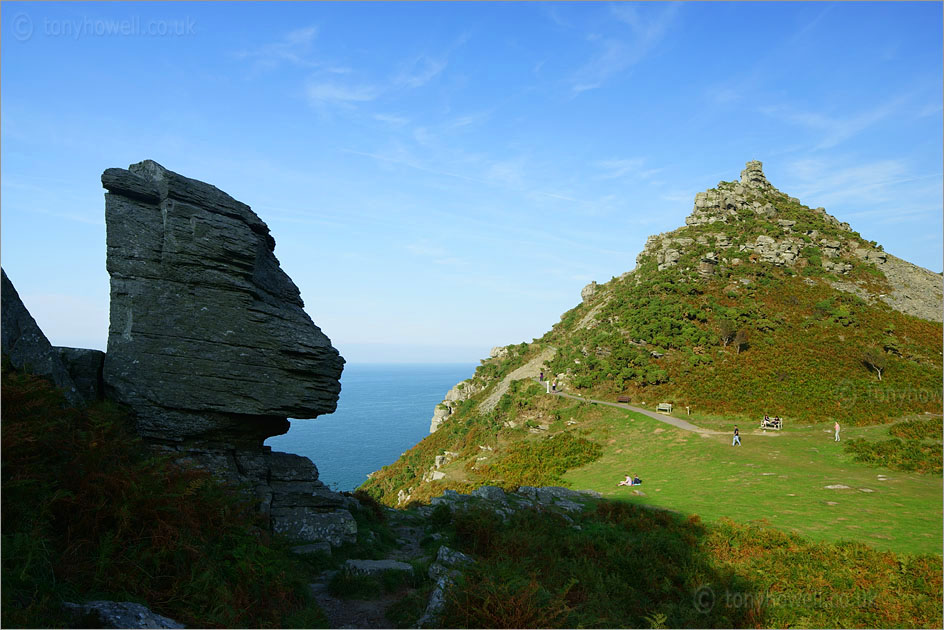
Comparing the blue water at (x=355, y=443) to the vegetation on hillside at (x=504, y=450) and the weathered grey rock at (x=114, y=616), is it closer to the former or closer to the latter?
the vegetation on hillside at (x=504, y=450)

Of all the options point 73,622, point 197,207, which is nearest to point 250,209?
point 197,207

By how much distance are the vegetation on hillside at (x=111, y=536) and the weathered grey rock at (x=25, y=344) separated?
2.32 feet

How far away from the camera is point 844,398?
33.6 meters

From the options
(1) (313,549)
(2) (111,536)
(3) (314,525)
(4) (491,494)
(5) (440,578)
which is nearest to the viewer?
(2) (111,536)

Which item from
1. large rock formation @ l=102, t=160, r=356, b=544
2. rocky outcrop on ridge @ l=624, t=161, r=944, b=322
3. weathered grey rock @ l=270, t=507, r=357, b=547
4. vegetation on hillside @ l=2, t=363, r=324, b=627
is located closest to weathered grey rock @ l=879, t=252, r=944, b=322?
rocky outcrop on ridge @ l=624, t=161, r=944, b=322

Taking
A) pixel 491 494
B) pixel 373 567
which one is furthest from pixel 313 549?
pixel 491 494

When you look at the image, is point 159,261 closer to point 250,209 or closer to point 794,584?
point 250,209

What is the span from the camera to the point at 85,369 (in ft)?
38.5

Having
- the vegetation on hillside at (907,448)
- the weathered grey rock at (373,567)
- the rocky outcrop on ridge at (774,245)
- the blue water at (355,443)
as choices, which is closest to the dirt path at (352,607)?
the weathered grey rock at (373,567)

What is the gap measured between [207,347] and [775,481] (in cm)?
2611

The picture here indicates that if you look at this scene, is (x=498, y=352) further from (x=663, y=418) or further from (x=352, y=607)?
(x=352, y=607)

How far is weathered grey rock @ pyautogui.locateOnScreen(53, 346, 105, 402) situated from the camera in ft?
37.9

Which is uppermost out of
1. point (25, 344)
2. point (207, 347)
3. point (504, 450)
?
point (207, 347)

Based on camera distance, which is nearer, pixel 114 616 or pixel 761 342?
pixel 114 616
